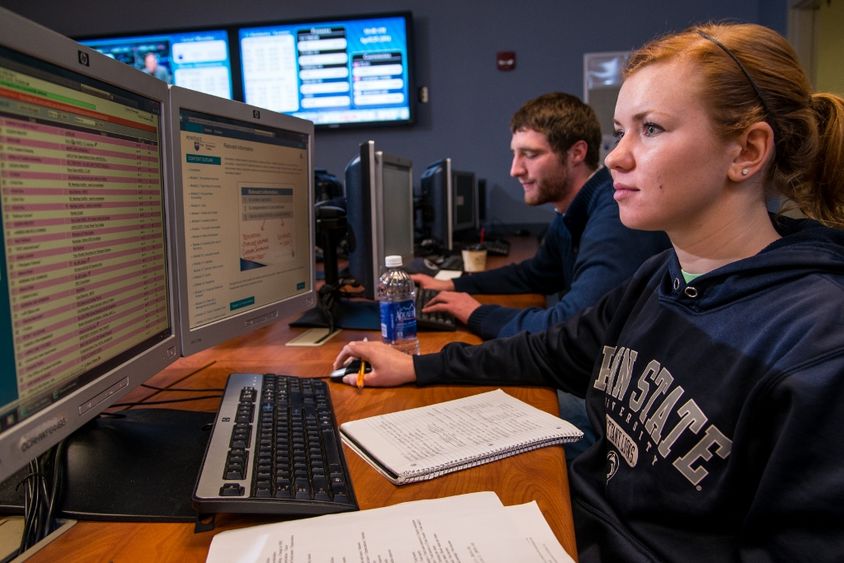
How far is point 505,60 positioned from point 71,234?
391 centimetres

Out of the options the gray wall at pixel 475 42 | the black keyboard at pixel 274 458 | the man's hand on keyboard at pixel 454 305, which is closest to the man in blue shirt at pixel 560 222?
the man's hand on keyboard at pixel 454 305

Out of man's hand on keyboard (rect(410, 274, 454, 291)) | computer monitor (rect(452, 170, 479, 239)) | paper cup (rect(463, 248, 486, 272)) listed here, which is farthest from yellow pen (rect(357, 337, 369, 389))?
computer monitor (rect(452, 170, 479, 239))

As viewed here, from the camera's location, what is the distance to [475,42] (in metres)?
4.23

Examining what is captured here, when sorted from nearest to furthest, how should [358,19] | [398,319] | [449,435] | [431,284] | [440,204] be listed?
1. [449,435]
2. [398,319]
3. [431,284]
4. [440,204]
5. [358,19]

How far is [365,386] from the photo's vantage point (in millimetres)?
1140

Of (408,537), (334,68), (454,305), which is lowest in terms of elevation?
(408,537)

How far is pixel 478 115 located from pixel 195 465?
3.81 metres

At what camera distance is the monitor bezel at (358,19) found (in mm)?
4117

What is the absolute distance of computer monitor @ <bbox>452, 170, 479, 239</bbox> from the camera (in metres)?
3.38

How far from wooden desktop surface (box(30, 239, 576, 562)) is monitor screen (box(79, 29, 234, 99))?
3.49 m

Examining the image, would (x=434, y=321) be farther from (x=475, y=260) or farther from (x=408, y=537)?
(x=475, y=260)

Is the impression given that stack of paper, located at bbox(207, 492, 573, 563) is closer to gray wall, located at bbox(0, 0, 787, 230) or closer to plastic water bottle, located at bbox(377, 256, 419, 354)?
plastic water bottle, located at bbox(377, 256, 419, 354)

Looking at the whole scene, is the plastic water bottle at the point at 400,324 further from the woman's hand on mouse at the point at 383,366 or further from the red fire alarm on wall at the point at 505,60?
the red fire alarm on wall at the point at 505,60

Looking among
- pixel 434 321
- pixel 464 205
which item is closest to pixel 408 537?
pixel 434 321
